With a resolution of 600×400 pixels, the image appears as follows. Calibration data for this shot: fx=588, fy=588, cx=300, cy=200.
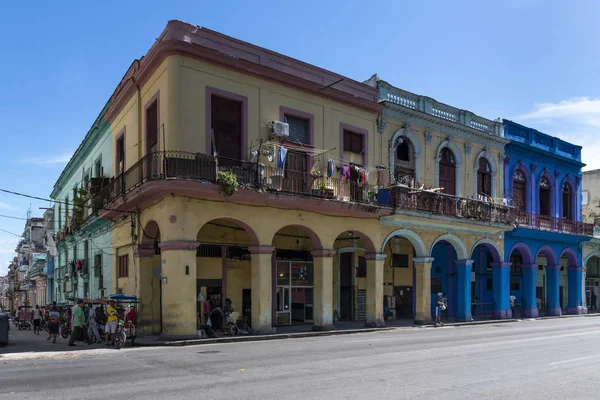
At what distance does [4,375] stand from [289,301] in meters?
14.6

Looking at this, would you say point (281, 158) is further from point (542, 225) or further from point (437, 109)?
point (542, 225)

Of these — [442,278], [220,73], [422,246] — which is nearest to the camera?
[220,73]

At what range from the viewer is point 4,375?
1097cm

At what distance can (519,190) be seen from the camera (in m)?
32.3

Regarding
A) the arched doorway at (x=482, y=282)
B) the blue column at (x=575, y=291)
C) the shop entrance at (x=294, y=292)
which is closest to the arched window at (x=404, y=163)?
the shop entrance at (x=294, y=292)

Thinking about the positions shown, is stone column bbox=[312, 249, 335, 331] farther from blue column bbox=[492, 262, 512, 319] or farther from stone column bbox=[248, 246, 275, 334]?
blue column bbox=[492, 262, 512, 319]

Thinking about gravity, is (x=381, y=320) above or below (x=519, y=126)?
below

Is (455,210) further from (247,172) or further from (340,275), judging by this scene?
(247,172)

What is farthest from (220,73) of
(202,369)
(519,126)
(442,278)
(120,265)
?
(519,126)

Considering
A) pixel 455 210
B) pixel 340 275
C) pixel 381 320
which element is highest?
pixel 455 210

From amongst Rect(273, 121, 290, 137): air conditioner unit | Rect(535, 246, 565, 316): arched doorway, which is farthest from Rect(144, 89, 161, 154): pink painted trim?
Rect(535, 246, 565, 316): arched doorway

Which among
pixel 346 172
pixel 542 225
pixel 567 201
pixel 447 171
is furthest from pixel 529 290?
pixel 346 172

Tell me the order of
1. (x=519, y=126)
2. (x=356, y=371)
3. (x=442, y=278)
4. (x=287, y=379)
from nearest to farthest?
(x=287, y=379)
(x=356, y=371)
(x=442, y=278)
(x=519, y=126)

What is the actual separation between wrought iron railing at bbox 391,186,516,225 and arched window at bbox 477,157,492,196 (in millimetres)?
1018
